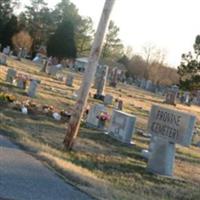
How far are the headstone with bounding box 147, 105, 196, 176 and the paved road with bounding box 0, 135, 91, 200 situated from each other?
4.24m

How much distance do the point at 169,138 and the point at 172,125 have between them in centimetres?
30

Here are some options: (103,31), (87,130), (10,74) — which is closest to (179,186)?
(103,31)

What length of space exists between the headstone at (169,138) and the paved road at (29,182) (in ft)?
13.9

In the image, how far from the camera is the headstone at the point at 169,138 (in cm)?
1312

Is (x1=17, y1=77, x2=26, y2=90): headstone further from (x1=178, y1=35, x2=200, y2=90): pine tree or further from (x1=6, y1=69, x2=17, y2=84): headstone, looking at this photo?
(x1=178, y1=35, x2=200, y2=90): pine tree

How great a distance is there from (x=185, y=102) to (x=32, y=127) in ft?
166

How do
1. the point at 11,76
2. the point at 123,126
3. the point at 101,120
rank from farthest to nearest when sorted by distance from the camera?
1. the point at 11,76
2. the point at 101,120
3. the point at 123,126

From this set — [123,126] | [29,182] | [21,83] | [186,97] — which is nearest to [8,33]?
[186,97]

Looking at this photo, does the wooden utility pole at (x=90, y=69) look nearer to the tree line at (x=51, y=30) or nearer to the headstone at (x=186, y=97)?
the headstone at (x=186, y=97)

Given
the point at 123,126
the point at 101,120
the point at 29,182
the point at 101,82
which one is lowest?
the point at 29,182

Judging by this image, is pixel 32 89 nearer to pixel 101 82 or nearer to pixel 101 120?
pixel 101 120

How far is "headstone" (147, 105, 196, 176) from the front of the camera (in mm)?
13117

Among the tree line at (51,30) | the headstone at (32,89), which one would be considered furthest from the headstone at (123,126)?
the tree line at (51,30)

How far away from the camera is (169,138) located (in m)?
13.6
